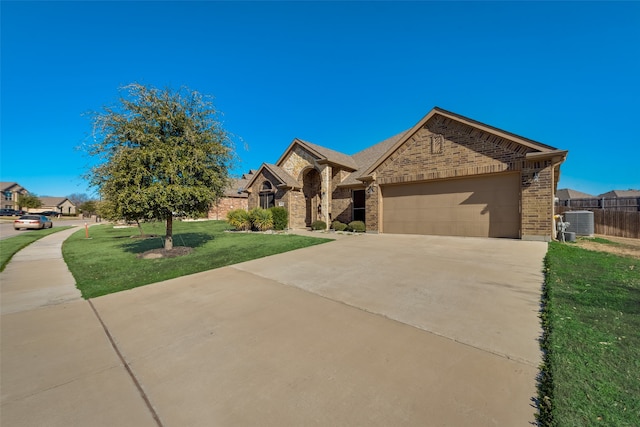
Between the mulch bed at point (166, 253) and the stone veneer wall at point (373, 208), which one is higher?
the stone veneer wall at point (373, 208)

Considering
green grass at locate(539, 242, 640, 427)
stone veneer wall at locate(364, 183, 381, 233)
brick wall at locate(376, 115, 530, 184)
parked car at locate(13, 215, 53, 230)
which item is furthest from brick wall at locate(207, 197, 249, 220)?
green grass at locate(539, 242, 640, 427)

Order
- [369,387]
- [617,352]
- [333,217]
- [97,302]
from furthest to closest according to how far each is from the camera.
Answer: [333,217]
[97,302]
[617,352]
[369,387]

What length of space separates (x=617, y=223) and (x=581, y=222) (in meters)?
3.37

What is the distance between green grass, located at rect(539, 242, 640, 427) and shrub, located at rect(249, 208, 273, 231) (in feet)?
47.2

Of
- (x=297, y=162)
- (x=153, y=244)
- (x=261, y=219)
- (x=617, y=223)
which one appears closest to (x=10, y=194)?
(x=153, y=244)

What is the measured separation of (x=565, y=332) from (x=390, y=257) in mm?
4679

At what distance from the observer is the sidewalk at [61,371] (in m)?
2.10

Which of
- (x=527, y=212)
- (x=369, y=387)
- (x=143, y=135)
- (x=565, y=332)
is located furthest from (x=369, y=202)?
(x=369, y=387)

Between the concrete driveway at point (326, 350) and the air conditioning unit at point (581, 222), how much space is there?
33.3 ft

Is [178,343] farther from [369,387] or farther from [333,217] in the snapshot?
[333,217]

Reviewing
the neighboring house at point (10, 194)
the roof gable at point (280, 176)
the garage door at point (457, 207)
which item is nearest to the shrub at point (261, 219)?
the roof gable at point (280, 176)

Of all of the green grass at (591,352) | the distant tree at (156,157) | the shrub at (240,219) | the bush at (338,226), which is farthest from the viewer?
the shrub at (240,219)

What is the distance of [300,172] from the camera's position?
63.4ft

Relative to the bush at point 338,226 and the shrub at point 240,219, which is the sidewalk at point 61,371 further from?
the bush at point 338,226
